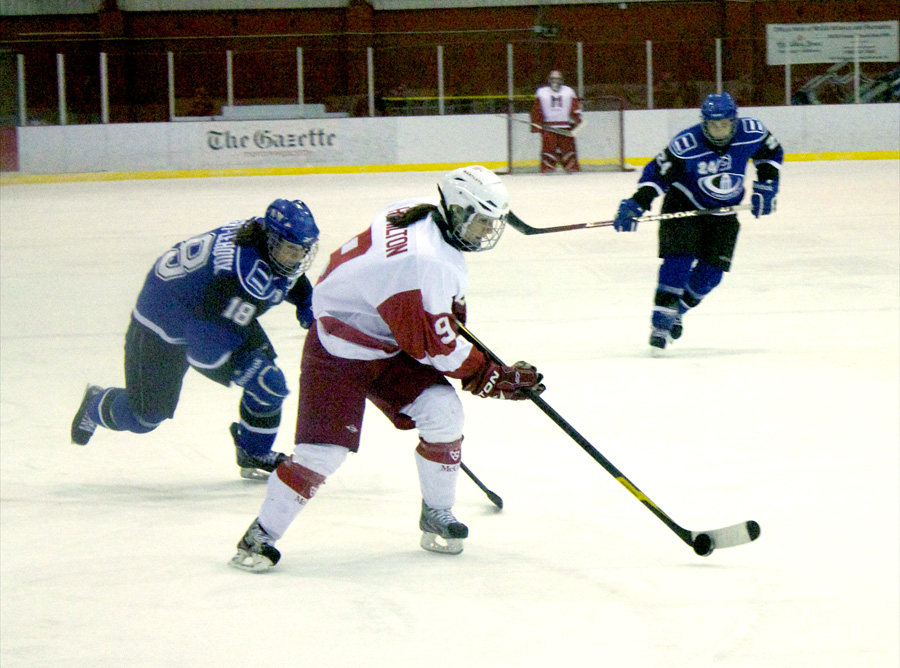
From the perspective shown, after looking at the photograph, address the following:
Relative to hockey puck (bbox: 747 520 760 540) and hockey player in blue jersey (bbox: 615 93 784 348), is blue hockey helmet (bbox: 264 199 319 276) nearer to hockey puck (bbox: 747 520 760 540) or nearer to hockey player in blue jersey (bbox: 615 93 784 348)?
hockey puck (bbox: 747 520 760 540)

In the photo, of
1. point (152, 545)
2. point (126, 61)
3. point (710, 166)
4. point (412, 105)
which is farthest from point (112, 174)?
point (152, 545)

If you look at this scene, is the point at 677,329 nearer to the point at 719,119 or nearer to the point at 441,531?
the point at 719,119

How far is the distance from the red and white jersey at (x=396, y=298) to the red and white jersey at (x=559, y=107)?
10993 mm

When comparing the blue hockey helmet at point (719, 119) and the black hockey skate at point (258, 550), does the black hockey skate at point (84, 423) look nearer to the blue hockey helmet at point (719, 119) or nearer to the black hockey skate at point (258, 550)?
the black hockey skate at point (258, 550)

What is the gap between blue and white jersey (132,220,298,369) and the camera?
2.94 metres

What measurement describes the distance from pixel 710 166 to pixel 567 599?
2.98 meters

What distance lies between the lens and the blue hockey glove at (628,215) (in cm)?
507

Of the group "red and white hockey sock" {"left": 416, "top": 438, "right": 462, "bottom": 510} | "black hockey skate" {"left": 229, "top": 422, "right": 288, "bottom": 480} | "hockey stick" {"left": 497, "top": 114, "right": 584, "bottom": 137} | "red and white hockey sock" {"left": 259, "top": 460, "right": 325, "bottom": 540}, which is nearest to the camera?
"red and white hockey sock" {"left": 259, "top": 460, "right": 325, "bottom": 540}

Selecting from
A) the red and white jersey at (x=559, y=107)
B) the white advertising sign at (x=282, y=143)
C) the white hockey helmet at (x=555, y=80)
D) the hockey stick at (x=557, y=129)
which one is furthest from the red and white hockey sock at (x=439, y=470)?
the white advertising sign at (x=282, y=143)

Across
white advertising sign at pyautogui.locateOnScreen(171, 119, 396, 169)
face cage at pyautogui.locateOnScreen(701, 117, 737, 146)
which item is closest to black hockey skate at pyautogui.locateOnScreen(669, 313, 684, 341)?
face cage at pyautogui.locateOnScreen(701, 117, 737, 146)

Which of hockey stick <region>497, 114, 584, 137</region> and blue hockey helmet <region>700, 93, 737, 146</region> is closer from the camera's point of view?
blue hockey helmet <region>700, 93, 737, 146</region>

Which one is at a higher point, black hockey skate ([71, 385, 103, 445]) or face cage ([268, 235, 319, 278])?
face cage ([268, 235, 319, 278])

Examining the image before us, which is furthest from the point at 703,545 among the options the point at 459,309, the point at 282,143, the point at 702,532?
the point at 282,143

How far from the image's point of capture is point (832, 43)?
15.8 m
